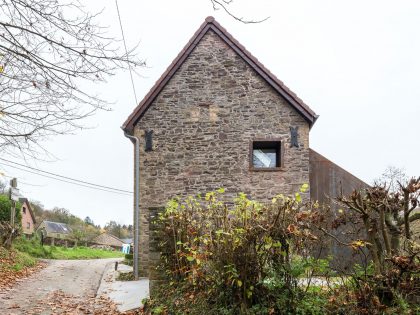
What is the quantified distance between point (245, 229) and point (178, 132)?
26.9 feet

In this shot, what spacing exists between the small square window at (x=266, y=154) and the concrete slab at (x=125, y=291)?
4.76 metres

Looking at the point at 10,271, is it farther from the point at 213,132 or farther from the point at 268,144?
the point at 268,144

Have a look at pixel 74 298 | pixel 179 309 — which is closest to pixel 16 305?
pixel 74 298

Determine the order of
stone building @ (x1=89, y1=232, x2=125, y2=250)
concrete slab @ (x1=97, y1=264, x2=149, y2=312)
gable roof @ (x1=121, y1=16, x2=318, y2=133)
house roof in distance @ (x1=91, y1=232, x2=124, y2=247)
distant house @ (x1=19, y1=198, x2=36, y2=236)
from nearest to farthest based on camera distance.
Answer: concrete slab @ (x1=97, y1=264, x2=149, y2=312)
gable roof @ (x1=121, y1=16, x2=318, y2=133)
distant house @ (x1=19, y1=198, x2=36, y2=236)
stone building @ (x1=89, y1=232, x2=125, y2=250)
house roof in distance @ (x1=91, y1=232, x2=124, y2=247)

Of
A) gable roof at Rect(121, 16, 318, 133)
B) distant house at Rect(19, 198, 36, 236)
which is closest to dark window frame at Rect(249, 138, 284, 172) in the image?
gable roof at Rect(121, 16, 318, 133)

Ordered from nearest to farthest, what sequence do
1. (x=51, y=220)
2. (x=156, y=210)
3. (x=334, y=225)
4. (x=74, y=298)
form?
(x=334, y=225) → (x=156, y=210) → (x=74, y=298) → (x=51, y=220)

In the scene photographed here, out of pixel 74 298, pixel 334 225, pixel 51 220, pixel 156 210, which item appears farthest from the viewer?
pixel 51 220

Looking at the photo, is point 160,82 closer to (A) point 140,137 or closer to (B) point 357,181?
(A) point 140,137

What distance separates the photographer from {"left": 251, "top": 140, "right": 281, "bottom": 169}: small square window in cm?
1309

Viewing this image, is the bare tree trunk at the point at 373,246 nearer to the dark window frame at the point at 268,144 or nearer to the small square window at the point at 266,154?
the dark window frame at the point at 268,144

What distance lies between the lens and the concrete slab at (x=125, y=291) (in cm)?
850

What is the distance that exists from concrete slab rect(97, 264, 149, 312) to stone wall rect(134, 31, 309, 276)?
3.40 feet

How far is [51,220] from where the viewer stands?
2224 inches

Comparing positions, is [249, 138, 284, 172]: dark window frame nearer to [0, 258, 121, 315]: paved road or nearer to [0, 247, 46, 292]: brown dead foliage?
[0, 258, 121, 315]: paved road
